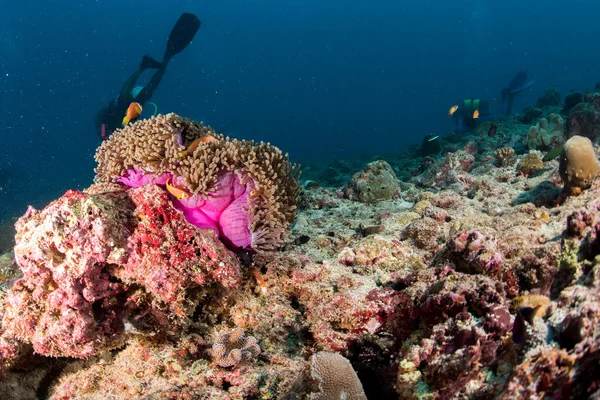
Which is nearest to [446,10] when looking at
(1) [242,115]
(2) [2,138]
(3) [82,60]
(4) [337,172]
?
(1) [242,115]

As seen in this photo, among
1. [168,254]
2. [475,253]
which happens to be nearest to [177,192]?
[168,254]

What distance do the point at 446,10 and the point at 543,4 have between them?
3218 cm

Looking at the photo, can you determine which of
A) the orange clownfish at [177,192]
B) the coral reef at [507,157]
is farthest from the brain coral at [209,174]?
the coral reef at [507,157]

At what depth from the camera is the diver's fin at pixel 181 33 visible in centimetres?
1581

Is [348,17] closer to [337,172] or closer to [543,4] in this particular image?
[543,4]

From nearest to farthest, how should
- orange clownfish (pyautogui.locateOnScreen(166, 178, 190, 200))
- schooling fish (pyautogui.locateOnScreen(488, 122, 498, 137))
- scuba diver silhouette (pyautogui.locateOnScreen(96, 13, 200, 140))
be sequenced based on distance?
orange clownfish (pyautogui.locateOnScreen(166, 178, 190, 200)) → schooling fish (pyautogui.locateOnScreen(488, 122, 498, 137)) → scuba diver silhouette (pyautogui.locateOnScreen(96, 13, 200, 140))

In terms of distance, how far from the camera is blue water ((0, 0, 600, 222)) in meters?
97.3

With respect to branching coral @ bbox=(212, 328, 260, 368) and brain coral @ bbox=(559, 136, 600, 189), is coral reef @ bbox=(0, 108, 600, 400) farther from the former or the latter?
brain coral @ bbox=(559, 136, 600, 189)

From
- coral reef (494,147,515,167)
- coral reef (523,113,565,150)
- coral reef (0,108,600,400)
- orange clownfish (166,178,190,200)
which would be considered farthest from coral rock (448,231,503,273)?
coral reef (523,113,565,150)

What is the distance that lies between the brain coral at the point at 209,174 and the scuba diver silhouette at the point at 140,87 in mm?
5831

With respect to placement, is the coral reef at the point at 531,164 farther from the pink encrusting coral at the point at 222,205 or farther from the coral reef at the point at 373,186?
the pink encrusting coral at the point at 222,205

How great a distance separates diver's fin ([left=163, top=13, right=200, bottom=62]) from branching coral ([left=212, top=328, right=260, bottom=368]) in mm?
16114

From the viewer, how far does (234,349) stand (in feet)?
8.75

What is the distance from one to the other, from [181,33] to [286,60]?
137 meters
